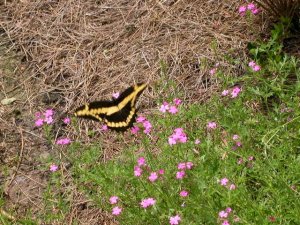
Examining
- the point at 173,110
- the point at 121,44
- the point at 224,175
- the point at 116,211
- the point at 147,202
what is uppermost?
the point at 173,110

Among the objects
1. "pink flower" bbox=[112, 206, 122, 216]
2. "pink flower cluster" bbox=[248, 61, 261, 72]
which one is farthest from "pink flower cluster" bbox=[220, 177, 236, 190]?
"pink flower cluster" bbox=[248, 61, 261, 72]

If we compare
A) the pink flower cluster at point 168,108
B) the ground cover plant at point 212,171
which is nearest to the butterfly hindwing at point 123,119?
the ground cover plant at point 212,171

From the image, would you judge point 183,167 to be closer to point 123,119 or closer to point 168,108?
point 168,108

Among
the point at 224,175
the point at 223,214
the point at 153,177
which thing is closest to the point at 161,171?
the point at 153,177

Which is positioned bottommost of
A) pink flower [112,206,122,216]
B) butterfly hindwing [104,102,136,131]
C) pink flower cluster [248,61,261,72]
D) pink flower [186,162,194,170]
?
pink flower [112,206,122,216]

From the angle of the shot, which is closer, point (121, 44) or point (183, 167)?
point (183, 167)

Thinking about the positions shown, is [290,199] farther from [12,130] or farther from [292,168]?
[12,130]

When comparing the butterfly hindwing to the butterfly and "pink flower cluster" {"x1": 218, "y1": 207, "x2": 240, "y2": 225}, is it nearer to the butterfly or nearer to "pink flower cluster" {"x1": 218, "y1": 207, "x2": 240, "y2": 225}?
the butterfly

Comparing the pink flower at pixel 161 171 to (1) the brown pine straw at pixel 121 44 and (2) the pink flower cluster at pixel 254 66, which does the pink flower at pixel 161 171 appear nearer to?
(2) the pink flower cluster at pixel 254 66
